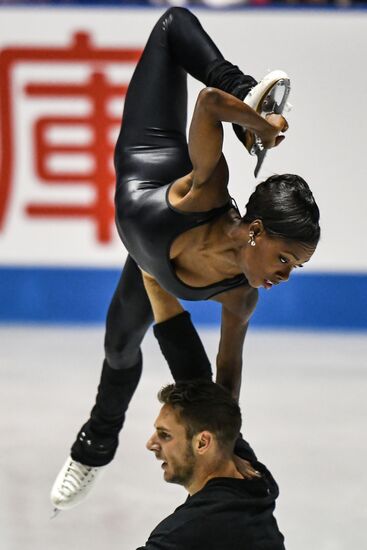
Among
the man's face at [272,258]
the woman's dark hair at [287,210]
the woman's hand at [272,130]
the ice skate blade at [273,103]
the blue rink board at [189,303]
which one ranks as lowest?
the blue rink board at [189,303]

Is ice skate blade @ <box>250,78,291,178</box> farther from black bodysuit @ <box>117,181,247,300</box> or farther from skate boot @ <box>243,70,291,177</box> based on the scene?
black bodysuit @ <box>117,181,247,300</box>

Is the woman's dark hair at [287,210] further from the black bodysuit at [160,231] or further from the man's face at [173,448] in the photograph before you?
the man's face at [173,448]

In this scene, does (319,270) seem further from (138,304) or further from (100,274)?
(138,304)

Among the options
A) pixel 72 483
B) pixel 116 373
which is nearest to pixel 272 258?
pixel 116 373

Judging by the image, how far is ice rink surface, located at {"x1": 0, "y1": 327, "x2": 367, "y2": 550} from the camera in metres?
2.81

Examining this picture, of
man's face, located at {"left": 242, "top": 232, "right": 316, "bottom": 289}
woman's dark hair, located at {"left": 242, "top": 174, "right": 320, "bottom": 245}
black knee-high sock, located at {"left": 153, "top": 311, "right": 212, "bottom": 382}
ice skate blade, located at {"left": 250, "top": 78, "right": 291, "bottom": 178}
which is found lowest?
black knee-high sock, located at {"left": 153, "top": 311, "right": 212, "bottom": 382}

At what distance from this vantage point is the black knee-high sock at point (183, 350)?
263cm

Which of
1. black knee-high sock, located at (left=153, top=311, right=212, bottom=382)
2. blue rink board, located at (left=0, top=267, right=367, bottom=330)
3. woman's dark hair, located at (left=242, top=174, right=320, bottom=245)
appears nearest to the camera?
woman's dark hair, located at (left=242, top=174, right=320, bottom=245)

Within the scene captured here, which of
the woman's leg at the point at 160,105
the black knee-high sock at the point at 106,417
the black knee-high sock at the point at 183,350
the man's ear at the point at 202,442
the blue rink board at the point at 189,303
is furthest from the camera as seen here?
the blue rink board at the point at 189,303

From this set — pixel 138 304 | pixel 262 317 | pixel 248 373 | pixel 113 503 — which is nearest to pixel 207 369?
pixel 138 304

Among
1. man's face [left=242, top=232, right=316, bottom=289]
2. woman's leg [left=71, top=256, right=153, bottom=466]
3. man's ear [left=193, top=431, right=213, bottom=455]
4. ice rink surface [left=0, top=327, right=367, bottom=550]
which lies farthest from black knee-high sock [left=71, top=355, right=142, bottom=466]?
man's ear [left=193, top=431, right=213, bottom=455]

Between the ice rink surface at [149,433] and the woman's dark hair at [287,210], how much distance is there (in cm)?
82

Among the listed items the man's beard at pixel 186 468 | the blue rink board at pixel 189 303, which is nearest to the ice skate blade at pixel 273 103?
the man's beard at pixel 186 468

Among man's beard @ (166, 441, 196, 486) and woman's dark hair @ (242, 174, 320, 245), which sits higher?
woman's dark hair @ (242, 174, 320, 245)
